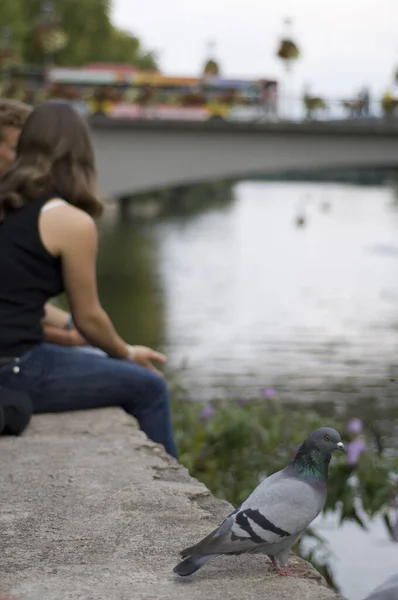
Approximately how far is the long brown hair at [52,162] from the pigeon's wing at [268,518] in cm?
168

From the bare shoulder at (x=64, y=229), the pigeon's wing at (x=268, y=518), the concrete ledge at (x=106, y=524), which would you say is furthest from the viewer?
the bare shoulder at (x=64, y=229)

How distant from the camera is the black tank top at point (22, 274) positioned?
4.20 meters

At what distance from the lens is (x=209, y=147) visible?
24.8 metres

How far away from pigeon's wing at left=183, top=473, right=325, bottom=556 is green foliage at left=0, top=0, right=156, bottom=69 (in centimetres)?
4568

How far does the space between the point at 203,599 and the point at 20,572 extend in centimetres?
42

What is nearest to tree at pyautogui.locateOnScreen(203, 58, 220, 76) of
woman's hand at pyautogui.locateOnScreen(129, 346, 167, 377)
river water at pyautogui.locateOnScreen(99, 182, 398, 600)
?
river water at pyautogui.locateOnScreen(99, 182, 398, 600)

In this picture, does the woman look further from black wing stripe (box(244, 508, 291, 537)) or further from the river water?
the river water

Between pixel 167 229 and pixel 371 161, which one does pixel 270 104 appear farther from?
pixel 167 229

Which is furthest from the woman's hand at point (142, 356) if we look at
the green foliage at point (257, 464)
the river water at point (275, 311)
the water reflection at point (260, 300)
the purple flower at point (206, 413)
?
the water reflection at point (260, 300)

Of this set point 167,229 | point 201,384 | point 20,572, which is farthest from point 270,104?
point 167,229

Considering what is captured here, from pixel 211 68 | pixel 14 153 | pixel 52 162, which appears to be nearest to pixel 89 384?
pixel 52 162

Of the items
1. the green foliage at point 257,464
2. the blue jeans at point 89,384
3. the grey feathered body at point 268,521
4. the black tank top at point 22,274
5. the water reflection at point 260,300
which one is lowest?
the water reflection at point 260,300

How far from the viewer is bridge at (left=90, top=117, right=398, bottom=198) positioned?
2441 cm

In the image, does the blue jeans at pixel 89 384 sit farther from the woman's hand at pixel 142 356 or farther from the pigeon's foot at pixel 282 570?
the pigeon's foot at pixel 282 570
